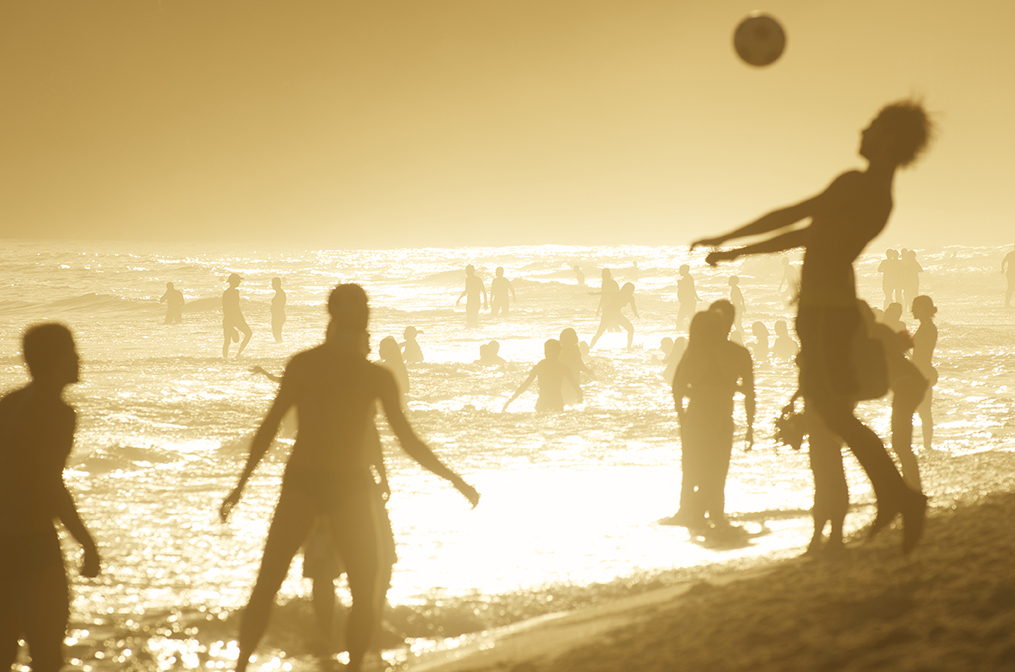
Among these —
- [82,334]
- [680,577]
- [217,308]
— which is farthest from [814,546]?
[217,308]

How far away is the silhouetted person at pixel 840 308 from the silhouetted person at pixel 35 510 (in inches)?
108

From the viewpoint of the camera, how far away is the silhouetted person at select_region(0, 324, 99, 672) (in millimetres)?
3998

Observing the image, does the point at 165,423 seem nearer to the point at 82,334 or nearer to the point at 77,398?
the point at 77,398

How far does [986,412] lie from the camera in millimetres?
14172

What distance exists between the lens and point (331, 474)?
4.14 metres

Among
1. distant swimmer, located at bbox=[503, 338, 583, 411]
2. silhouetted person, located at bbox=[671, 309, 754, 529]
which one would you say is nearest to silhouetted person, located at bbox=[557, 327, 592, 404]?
distant swimmer, located at bbox=[503, 338, 583, 411]

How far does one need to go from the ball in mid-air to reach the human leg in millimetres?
3127

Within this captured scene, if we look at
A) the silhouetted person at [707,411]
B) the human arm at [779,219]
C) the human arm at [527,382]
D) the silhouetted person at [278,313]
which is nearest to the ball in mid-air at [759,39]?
the human arm at [779,219]

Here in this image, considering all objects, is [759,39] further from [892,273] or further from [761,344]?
[892,273]

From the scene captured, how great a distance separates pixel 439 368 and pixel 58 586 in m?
16.7

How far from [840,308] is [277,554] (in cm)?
241

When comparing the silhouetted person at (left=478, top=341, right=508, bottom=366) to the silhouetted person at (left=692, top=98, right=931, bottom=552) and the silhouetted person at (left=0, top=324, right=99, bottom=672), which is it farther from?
the silhouetted person at (left=692, top=98, right=931, bottom=552)

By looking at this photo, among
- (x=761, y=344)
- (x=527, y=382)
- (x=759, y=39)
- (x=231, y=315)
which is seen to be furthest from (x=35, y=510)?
(x=231, y=315)

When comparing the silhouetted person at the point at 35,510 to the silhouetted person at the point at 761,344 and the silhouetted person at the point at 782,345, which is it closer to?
the silhouetted person at the point at 761,344
